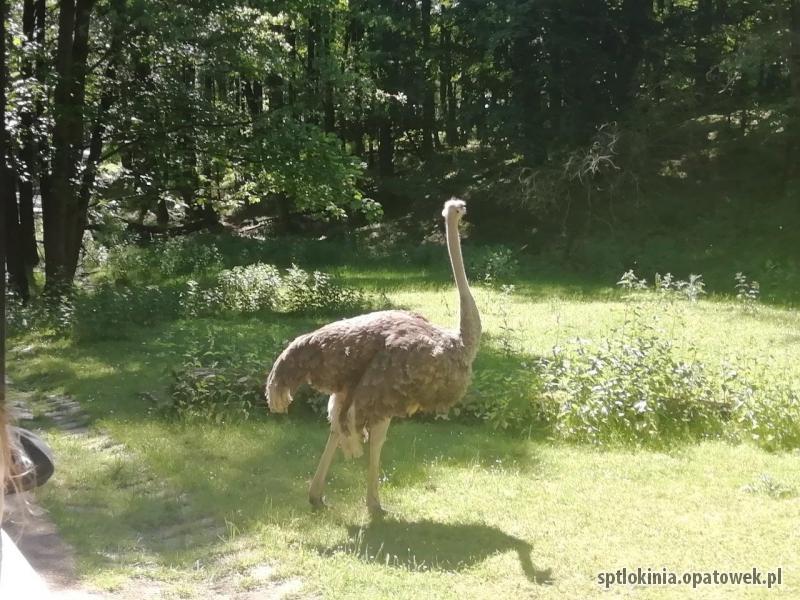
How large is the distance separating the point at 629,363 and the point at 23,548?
5.45 m

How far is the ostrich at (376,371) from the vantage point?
6.13 meters

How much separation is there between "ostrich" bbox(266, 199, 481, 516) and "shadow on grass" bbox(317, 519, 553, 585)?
0.31 m

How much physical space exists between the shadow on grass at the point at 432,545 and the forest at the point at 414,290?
0.02 meters

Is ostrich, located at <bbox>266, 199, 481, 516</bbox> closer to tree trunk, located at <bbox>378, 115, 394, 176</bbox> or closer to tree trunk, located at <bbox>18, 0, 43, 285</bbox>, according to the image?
tree trunk, located at <bbox>18, 0, 43, 285</bbox>

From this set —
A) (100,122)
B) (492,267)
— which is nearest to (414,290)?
(492,267)

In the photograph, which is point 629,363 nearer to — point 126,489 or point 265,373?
point 265,373

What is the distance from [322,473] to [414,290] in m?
11.4

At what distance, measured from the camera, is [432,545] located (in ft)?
19.1

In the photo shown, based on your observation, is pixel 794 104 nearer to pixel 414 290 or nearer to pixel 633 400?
pixel 414 290

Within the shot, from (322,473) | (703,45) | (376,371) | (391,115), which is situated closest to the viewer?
(376,371)

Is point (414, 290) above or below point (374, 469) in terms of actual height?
above

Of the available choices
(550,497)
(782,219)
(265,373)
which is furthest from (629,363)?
(782,219)

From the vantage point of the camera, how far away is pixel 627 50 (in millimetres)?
24828

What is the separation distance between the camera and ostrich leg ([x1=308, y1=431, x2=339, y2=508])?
21.1ft
